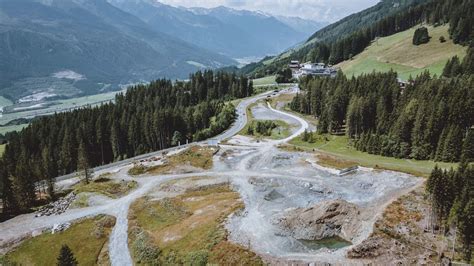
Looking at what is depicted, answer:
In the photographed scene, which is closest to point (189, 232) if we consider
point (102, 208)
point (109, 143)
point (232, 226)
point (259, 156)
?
point (232, 226)

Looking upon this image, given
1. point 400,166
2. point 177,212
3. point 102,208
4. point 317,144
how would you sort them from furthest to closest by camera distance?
point 317,144
point 400,166
point 102,208
point 177,212

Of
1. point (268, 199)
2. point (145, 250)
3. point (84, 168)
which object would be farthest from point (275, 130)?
point (145, 250)

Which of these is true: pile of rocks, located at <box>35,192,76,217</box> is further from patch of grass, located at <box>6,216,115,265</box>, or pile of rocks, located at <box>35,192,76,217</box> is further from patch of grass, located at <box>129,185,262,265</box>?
patch of grass, located at <box>129,185,262,265</box>

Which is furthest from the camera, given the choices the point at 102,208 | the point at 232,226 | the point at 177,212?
the point at 102,208

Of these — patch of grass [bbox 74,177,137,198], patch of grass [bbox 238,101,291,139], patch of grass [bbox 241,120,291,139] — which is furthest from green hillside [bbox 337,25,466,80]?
patch of grass [bbox 74,177,137,198]

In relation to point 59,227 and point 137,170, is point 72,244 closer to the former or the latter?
point 59,227

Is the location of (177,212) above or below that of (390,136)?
below

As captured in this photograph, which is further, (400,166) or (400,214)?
(400,166)

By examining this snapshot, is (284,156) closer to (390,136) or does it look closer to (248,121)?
(390,136)
